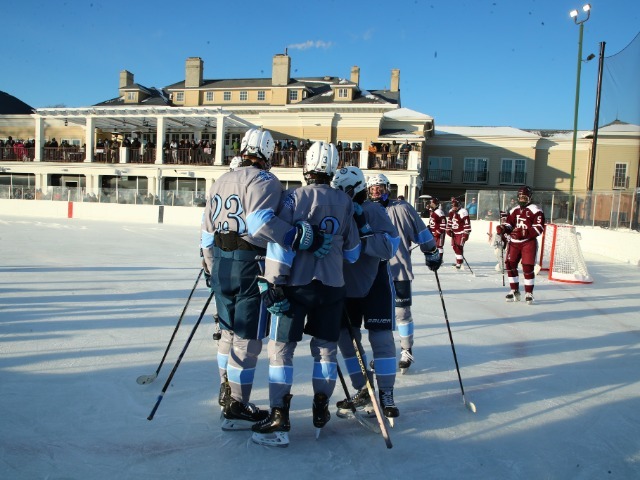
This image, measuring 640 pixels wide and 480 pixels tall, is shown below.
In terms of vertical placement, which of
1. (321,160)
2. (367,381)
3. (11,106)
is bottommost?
(367,381)

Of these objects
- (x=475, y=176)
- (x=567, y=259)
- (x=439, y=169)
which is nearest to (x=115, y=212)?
(x=567, y=259)

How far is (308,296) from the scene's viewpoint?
9.52 ft

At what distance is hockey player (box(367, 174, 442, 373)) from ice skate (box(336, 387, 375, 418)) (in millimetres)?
966

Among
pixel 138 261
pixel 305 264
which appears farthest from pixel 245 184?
pixel 138 261

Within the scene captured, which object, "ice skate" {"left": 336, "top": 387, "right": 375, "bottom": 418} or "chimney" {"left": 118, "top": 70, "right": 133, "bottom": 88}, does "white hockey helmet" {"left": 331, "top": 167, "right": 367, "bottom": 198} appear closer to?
"ice skate" {"left": 336, "top": 387, "right": 375, "bottom": 418}

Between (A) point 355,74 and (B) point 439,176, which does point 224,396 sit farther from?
(A) point 355,74

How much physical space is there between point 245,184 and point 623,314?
6452mm

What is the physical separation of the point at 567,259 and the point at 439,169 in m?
25.4

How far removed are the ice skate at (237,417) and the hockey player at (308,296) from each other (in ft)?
0.51

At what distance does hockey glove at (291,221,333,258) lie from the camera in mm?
2756

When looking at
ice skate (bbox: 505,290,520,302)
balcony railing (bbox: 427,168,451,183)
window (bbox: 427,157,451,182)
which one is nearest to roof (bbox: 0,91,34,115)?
window (bbox: 427,157,451,182)

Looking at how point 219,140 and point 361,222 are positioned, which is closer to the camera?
point 361,222

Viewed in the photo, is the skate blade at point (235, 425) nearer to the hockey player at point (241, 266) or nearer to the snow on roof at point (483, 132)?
the hockey player at point (241, 266)

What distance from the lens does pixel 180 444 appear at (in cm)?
279
